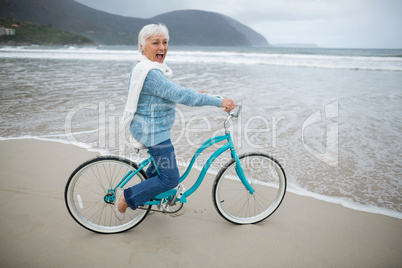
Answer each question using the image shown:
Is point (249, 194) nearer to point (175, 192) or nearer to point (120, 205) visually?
point (175, 192)

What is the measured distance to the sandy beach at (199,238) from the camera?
74.3 inches

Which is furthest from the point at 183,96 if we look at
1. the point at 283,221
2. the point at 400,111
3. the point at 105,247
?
the point at 400,111

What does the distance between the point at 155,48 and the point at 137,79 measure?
33 cm

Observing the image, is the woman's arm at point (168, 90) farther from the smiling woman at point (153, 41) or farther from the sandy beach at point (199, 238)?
the sandy beach at point (199, 238)

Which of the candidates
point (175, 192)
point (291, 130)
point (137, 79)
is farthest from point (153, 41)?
point (291, 130)

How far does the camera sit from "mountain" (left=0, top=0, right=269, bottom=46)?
10812 cm

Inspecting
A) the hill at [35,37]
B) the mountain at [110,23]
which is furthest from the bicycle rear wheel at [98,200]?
the mountain at [110,23]

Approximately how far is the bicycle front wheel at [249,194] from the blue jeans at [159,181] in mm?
460

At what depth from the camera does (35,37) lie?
54.1 m

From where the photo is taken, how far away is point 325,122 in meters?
5.32

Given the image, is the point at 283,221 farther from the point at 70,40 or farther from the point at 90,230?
the point at 70,40

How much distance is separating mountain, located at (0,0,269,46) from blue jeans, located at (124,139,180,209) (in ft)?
369

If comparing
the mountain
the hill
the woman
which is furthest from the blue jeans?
the mountain

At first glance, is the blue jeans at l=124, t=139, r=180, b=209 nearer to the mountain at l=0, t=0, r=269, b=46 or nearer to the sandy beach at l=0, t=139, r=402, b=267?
the sandy beach at l=0, t=139, r=402, b=267
